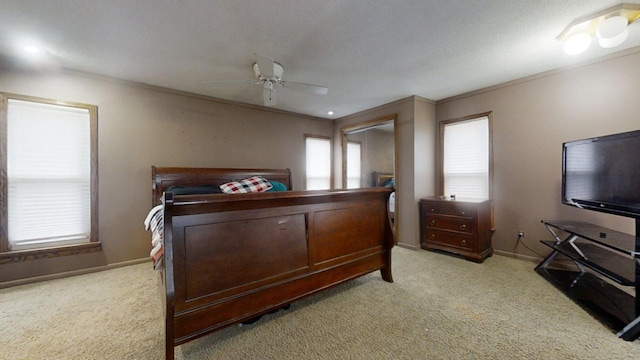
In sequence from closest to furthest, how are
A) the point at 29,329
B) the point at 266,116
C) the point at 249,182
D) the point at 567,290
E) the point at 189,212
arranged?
the point at 189,212
the point at 29,329
the point at 567,290
the point at 249,182
the point at 266,116

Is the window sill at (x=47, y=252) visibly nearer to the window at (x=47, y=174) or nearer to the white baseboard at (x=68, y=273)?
the window at (x=47, y=174)

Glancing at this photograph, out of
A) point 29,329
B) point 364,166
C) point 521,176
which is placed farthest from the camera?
point 364,166

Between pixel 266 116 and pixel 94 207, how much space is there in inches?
109

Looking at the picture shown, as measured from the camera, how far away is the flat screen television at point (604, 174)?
1.89m

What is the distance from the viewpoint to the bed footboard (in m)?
1.45

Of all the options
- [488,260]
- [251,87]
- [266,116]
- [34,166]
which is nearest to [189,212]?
[251,87]

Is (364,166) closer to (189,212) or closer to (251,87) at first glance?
(251,87)

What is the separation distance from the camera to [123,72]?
2.88 m

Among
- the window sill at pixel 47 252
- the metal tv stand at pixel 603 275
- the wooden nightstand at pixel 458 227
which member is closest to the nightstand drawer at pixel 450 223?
the wooden nightstand at pixel 458 227

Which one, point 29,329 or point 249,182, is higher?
point 249,182

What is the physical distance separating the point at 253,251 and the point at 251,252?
0.05 feet

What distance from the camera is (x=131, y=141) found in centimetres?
317

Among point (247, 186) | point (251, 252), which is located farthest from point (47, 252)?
point (251, 252)

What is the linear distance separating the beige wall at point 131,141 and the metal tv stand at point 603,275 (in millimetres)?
4299
